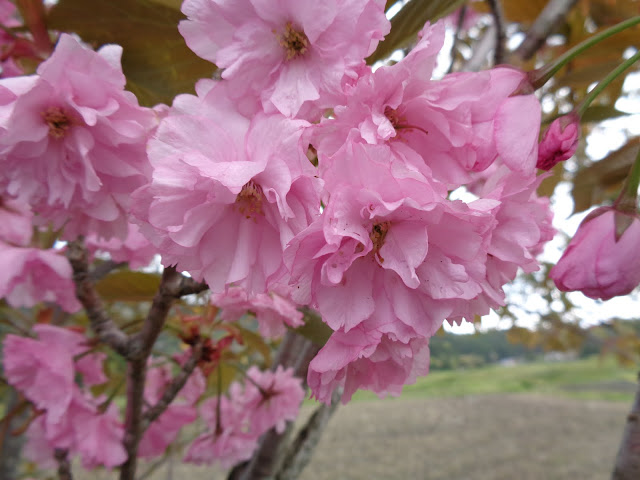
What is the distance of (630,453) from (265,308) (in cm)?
58

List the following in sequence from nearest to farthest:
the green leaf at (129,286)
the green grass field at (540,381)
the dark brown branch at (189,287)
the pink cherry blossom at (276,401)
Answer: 1. the dark brown branch at (189,287)
2. the green leaf at (129,286)
3. the pink cherry blossom at (276,401)
4. the green grass field at (540,381)

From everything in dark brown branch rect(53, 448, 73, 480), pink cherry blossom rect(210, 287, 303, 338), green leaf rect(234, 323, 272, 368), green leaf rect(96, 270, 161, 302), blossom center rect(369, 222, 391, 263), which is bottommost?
dark brown branch rect(53, 448, 73, 480)

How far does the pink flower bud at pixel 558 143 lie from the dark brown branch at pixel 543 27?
572mm

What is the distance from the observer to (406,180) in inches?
10.8

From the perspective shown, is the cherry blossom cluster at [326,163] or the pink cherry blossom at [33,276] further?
the pink cherry blossom at [33,276]

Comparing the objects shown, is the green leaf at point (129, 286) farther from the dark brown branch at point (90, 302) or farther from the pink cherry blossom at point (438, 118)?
the pink cherry blossom at point (438, 118)

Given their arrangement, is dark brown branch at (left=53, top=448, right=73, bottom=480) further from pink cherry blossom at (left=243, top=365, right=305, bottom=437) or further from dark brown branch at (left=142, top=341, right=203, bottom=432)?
pink cherry blossom at (left=243, top=365, right=305, bottom=437)

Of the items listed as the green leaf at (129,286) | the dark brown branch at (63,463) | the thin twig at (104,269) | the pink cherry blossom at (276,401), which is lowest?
the dark brown branch at (63,463)

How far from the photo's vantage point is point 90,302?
56cm

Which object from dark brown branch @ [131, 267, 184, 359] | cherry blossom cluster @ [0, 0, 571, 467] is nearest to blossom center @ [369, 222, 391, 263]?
cherry blossom cluster @ [0, 0, 571, 467]

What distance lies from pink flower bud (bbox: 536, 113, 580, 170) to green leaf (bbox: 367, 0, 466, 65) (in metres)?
0.13

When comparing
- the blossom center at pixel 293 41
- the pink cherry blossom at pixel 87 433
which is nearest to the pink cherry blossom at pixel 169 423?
the pink cherry blossom at pixel 87 433

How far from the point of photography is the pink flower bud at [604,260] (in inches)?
12.8

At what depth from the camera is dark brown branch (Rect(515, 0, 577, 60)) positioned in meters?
0.79
